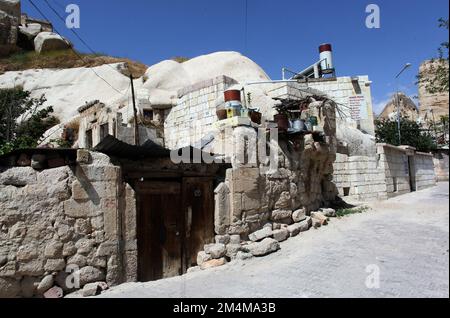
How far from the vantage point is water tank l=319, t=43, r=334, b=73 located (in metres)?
18.0

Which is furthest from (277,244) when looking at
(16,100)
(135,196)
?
(16,100)

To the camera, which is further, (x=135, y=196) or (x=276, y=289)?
(x=135, y=196)

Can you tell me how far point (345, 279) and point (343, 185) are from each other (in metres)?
8.93

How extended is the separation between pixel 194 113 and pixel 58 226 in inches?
398

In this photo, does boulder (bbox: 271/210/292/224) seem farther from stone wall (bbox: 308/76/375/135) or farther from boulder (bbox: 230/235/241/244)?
stone wall (bbox: 308/76/375/135)

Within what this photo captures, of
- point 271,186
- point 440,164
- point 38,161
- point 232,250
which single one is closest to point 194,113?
point 271,186

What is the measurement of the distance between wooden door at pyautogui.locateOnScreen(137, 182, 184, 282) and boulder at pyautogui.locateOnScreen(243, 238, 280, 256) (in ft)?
4.70

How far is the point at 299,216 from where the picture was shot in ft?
26.9

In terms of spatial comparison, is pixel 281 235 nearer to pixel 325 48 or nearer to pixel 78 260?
pixel 78 260

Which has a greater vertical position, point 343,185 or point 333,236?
point 343,185
